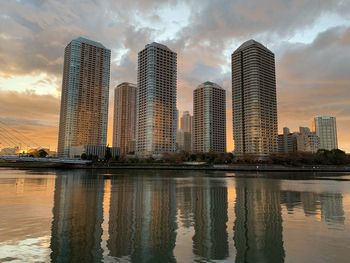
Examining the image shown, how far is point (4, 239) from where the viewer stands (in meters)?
16.7

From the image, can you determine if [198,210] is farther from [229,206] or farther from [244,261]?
[244,261]

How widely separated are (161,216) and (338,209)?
17.0 m

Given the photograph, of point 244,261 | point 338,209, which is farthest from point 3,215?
point 338,209

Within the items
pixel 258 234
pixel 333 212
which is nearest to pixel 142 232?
pixel 258 234

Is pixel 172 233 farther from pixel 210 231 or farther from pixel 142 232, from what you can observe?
pixel 210 231

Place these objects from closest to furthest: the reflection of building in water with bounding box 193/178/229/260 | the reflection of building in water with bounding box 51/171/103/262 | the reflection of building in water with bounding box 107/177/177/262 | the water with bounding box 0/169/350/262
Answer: the reflection of building in water with bounding box 51/171/103/262, the water with bounding box 0/169/350/262, the reflection of building in water with bounding box 107/177/177/262, the reflection of building in water with bounding box 193/178/229/260

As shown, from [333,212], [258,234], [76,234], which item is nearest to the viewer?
[76,234]

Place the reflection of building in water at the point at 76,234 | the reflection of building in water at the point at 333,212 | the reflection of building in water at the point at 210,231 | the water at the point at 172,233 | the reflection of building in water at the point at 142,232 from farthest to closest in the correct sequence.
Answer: the reflection of building in water at the point at 333,212, the reflection of building in water at the point at 210,231, the reflection of building in water at the point at 142,232, the water at the point at 172,233, the reflection of building in water at the point at 76,234

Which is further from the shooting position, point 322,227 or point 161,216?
point 161,216

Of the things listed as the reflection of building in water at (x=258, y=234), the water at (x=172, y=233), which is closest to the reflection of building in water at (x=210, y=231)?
the water at (x=172, y=233)

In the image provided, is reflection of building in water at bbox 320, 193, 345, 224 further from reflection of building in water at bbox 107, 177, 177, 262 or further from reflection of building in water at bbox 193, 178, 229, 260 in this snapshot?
reflection of building in water at bbox 107, 177, 177, 262

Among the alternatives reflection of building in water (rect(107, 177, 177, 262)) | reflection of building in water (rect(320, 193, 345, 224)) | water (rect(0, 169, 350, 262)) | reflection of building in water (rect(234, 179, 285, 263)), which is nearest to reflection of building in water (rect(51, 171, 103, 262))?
water (rect(0, 169, 350, 262))

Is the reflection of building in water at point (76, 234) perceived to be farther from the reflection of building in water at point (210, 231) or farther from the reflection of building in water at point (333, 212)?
the reflection of building in water at point (333, 212)

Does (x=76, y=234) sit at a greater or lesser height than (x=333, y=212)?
lesser
